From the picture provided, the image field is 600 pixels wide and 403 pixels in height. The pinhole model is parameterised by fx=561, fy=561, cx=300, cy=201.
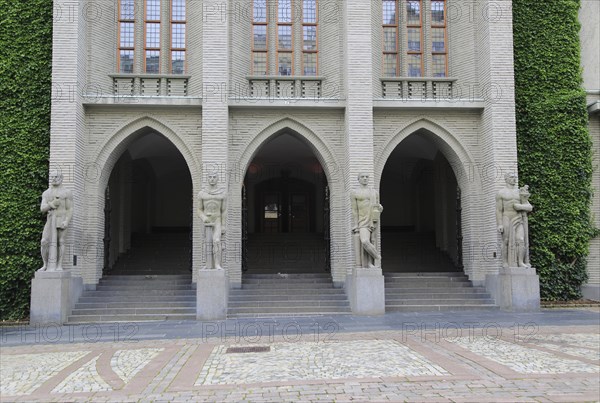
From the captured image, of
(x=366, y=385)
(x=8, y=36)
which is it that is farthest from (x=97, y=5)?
(x=366, y=385)

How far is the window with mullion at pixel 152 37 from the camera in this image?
57.1 ft

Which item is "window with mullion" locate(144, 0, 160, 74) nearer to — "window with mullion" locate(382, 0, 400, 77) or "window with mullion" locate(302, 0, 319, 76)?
"window with mullion" locate(302, 0, 319, 76)

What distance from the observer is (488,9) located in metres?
16.3

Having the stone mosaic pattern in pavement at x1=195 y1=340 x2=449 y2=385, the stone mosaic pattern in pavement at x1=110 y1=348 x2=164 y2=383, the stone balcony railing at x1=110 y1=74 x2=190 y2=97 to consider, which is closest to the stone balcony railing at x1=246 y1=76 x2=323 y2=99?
the stone balcony railing at x1=110 y1=74 x2=190 y2=97

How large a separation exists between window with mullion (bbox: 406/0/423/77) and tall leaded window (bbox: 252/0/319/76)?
Answer: 3011 millimetres

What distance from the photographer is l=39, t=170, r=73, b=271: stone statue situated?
13820 mm

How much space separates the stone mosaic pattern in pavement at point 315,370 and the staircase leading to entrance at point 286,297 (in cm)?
397

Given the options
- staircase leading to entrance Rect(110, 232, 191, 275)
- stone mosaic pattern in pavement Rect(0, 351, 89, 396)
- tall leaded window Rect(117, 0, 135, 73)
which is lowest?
stone mosaic pattern in pavement Rect(0, 351, 89, 396)

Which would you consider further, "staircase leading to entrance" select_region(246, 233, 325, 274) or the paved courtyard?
"staircase leading to entrance" select_region(246, 233, 325, 274)

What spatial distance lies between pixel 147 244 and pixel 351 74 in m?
11.2

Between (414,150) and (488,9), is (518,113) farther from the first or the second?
(414,150)

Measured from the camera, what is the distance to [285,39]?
17.8 metres

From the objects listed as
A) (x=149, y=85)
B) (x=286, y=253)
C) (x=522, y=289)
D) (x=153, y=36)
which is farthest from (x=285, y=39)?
(x=522, y=289)

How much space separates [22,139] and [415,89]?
1151 cm
